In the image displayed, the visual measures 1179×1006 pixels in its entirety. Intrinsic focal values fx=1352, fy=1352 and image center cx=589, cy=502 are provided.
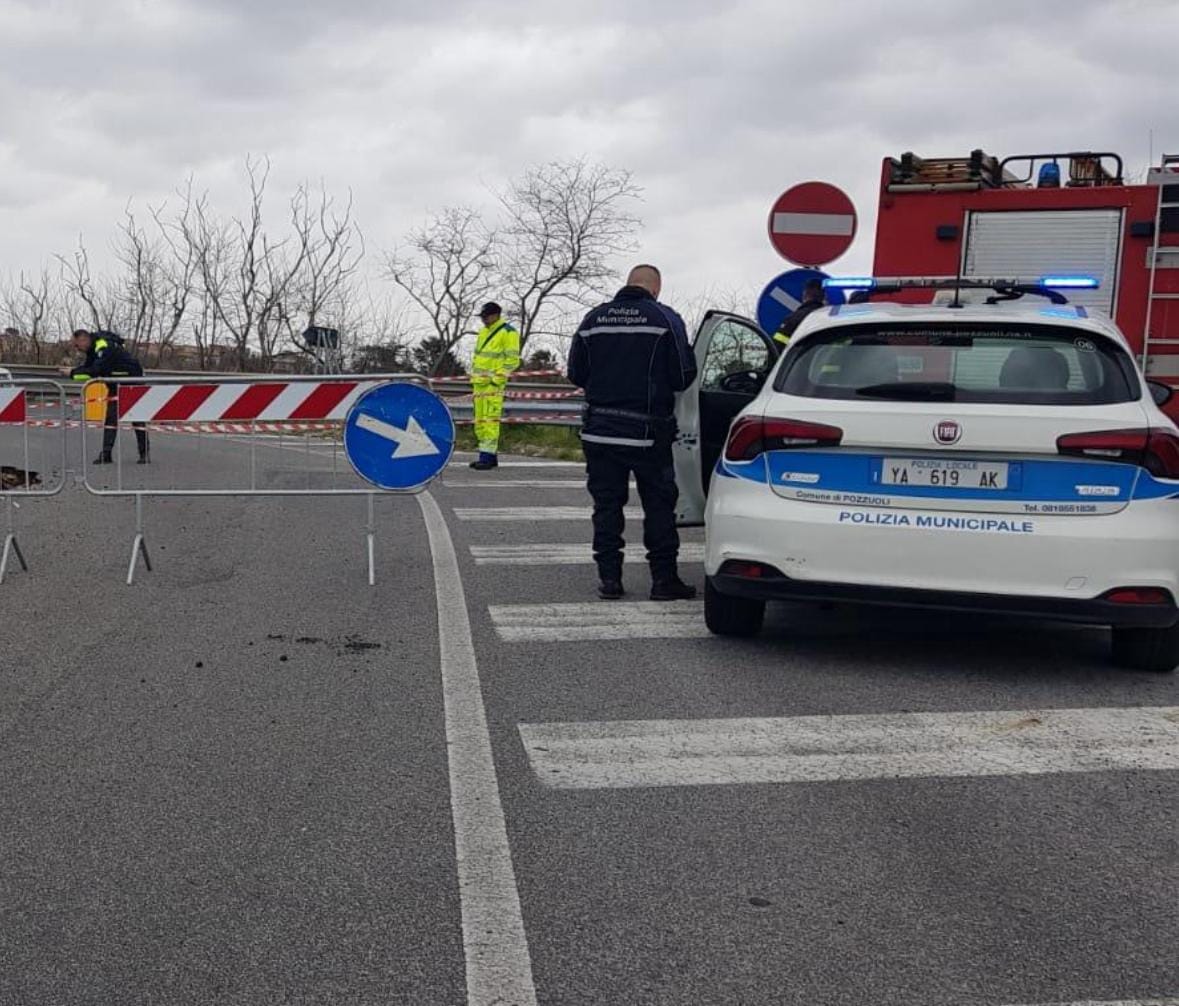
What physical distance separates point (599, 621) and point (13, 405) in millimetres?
4155

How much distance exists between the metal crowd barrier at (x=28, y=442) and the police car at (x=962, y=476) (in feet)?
15.6

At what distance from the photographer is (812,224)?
439 inches

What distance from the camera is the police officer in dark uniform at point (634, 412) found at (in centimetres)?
742

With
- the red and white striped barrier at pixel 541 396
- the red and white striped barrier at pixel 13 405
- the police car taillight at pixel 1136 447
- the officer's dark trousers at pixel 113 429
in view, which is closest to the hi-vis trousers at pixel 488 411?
the officer's dark trousers at pixel 113 429

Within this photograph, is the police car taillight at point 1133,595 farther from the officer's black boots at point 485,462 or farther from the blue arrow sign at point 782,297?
the officer's black boots at point 485,462

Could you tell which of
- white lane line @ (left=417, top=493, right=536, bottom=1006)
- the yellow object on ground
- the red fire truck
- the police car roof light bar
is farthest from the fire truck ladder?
the yellow object on ground

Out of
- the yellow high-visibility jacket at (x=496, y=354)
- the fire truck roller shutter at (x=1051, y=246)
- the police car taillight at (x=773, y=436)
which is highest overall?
the fire truck roller shutter at (x=1051, y=246)

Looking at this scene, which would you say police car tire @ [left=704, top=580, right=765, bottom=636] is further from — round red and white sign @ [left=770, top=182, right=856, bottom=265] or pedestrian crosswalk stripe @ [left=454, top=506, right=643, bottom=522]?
round red and white sign @ [left=770, top=182, right=856, bottom=265]

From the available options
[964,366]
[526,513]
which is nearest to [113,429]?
[526,513]

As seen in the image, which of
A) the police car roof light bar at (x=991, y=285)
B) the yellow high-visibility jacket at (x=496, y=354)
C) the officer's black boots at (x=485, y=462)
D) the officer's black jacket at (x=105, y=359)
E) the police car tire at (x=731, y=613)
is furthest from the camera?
the officer's black jacket at (x=105, y=359)

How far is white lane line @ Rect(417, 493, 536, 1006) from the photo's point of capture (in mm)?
3133

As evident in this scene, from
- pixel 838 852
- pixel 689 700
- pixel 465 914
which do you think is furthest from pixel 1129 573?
pixel 465 914

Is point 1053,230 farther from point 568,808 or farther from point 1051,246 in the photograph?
point 568,808

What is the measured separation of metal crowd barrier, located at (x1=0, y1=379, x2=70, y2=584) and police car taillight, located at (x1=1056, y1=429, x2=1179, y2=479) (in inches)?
244
